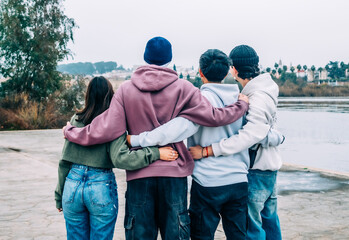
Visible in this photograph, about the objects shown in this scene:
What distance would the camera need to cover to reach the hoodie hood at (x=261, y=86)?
320cm

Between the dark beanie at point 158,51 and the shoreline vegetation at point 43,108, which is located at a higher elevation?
the dark beanie at point 158,51

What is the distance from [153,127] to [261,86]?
2.89 feet

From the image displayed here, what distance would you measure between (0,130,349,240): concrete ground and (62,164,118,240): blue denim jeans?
1311 millimetres

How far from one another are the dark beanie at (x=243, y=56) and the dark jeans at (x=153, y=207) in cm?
98

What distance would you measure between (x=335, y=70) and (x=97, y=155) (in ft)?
347

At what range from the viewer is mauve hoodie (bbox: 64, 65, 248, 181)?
9.12ft

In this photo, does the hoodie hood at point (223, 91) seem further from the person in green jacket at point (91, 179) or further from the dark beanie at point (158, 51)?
the person in green jacket at point (91, 179)

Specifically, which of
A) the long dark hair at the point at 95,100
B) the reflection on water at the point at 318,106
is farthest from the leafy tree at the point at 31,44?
the reflection on water at the point at 318,106

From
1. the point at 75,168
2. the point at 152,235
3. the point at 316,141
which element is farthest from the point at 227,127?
the point at 316,141

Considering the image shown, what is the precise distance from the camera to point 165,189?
2775 mm

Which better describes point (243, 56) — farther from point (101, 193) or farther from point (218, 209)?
point (101, 193)

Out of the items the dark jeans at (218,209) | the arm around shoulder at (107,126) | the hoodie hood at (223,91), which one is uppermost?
the hoodie hood at (223,91)

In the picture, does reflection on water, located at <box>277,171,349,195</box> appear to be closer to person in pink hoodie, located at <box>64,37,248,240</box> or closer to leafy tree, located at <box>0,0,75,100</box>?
person in pink hoodie, located at <box>64,37,248,240</box>

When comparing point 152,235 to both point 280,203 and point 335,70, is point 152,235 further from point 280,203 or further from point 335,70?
point 335,70
